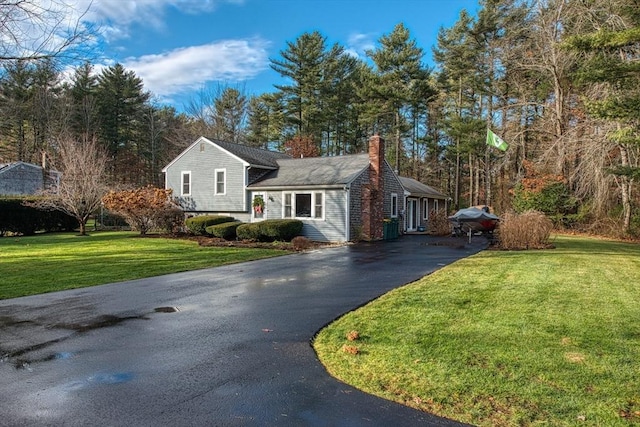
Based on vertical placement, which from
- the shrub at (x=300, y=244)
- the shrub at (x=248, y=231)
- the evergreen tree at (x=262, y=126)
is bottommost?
the shrub at (x=300, y=244)

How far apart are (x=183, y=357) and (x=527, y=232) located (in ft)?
46.1

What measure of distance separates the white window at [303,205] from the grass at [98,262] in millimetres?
4586

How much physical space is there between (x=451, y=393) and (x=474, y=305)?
322 centimetres

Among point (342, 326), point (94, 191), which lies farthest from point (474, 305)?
point (94, 191)

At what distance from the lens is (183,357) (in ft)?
14.7

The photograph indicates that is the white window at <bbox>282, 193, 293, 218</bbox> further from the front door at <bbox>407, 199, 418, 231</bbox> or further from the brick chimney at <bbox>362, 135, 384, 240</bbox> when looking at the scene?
the front door at <bbox>407, 199, 418, 231</bbox>

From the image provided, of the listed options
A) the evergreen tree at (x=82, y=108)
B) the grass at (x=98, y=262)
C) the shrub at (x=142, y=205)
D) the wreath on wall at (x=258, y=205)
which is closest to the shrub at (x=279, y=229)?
the wreath on wall at (x=258, y=205)

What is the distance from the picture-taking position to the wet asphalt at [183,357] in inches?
127

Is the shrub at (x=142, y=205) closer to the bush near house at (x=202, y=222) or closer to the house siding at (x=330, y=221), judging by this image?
the bush near house at (x=202, y=222)

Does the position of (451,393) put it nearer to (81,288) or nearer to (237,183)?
(81,288)

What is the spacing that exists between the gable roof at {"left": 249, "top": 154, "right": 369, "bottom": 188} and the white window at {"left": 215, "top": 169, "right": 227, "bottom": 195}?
72.3 inches

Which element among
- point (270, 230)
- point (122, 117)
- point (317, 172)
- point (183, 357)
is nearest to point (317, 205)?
point (317, 172)

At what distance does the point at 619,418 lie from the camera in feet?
10.1

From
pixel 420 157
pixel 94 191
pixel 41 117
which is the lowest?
pixel 94 191
